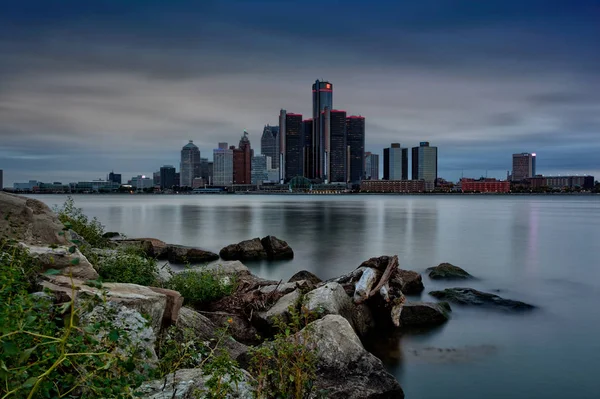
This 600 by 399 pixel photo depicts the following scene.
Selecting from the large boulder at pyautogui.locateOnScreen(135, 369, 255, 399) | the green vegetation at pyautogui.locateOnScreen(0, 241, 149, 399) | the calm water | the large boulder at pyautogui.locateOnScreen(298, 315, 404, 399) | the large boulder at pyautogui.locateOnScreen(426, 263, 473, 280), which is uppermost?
the green vegetation at pyautogui.locateOnScreen(0, 241, 149, 399)

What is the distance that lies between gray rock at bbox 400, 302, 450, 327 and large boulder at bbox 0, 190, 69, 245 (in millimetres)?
10918

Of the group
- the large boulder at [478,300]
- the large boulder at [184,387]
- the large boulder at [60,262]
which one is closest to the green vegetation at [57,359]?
the large boulder at [184,387]

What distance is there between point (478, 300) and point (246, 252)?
1706 centimetres

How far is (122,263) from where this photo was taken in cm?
1244

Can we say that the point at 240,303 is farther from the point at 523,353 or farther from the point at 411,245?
the point at 411,245

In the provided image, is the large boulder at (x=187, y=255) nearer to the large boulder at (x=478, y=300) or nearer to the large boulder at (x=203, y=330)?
the large boulder at (x=478, y=300)

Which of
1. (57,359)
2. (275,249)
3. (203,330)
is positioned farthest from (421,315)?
(275,249)

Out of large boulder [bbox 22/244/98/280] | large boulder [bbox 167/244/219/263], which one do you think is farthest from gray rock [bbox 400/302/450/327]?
large boulder [bbox 167/244/219/263]

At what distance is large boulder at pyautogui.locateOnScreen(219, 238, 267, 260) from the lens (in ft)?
103

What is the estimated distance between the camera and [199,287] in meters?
13.8

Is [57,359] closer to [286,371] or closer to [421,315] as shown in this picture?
[286,371]

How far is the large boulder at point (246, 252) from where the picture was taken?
103 ft

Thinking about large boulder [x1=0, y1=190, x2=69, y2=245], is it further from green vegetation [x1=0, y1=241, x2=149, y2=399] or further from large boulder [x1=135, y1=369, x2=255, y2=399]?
large boulder [x1=135, y1=369, x2=255, y2=399]

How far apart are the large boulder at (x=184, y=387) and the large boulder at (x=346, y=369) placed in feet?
9.77
